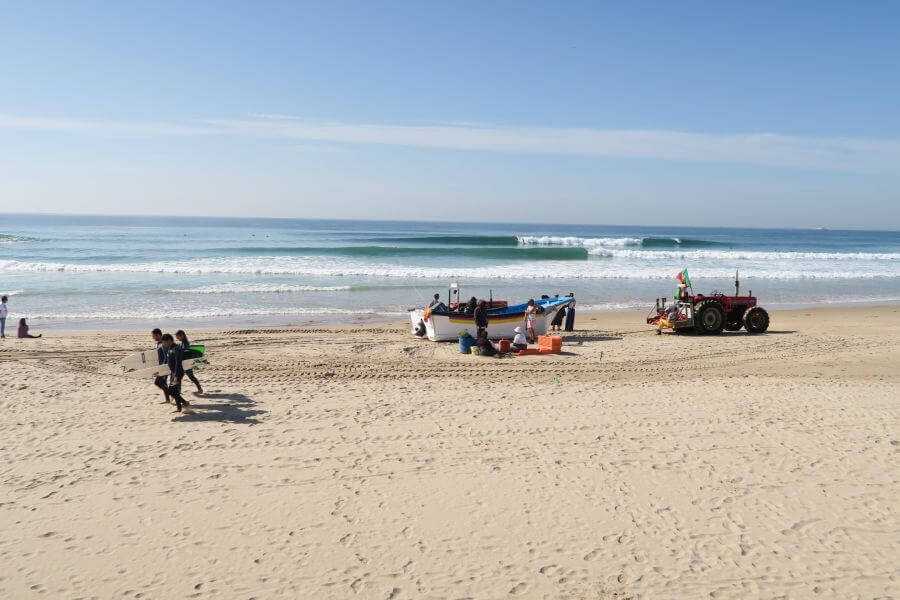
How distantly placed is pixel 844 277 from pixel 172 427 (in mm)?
34982

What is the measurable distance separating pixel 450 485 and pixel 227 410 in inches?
156

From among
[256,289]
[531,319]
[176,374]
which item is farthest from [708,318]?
[256,289]

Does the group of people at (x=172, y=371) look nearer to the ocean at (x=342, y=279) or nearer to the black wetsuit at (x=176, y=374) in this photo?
the black wetsuit at (x=176, y=374)

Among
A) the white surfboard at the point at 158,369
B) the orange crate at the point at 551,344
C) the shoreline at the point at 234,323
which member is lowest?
the shoreline at the point at 234,323

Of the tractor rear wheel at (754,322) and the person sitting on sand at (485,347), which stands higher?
the tractor rear wheel at (754,322)

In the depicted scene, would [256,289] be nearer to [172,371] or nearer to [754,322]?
[172,371]

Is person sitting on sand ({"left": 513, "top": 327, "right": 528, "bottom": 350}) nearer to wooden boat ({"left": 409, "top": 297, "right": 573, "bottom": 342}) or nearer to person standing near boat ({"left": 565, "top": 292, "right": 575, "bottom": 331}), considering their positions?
wooden boat ({"left": 409, "top": 297, "right": 573, "bottom": 342})

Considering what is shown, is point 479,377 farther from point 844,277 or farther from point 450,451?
point 844,277

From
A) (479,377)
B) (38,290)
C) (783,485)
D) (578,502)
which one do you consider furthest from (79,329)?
(783,485)

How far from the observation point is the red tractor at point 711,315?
1590 centimetres

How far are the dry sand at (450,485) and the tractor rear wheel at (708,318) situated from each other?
4.36 m

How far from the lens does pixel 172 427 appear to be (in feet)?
27.2

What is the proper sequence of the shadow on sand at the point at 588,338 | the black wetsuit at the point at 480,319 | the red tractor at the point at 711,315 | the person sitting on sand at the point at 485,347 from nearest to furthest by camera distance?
1. the person sitting on sand at the point at 485,347
2. the black wetsuit at the point at 480,319
3. the shadow on sand at the point at 588,338
4. the red tractor at the point at 711,315

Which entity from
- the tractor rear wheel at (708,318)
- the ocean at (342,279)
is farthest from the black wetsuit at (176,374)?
the tractor rear wheel at (708,318)
